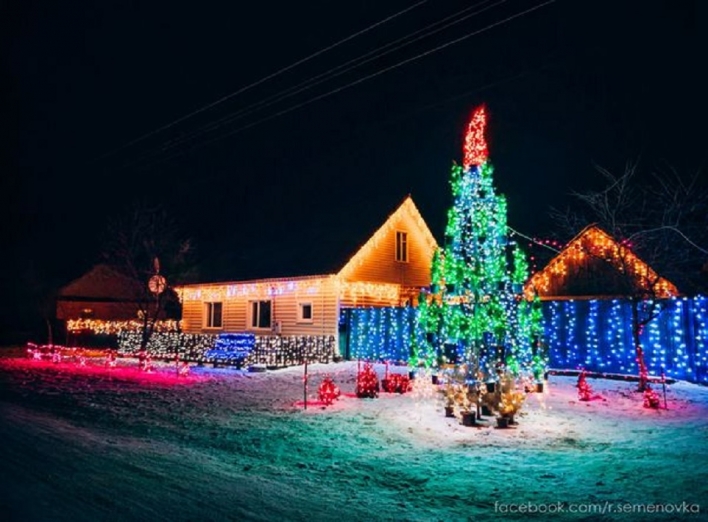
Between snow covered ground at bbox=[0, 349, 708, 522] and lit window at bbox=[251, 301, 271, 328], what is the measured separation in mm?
13324

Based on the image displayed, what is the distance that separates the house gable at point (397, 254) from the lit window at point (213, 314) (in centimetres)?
873

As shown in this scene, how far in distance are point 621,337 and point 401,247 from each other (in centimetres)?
1183

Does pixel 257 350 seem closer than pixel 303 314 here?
Yes

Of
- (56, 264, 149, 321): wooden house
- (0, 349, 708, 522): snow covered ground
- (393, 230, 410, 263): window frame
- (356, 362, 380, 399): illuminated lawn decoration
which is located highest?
(393, 230, 410, 263): window frame

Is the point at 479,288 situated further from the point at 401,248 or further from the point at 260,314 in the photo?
the point at 260,314

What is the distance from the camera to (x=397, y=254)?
25594 mm

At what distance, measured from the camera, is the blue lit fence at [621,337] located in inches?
551

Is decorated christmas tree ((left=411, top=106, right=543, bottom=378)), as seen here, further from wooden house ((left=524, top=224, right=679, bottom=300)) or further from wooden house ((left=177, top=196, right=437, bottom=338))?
wooden house ((left=524, top=224, right=679, bottom=300))

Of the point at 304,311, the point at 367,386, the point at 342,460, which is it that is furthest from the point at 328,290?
the point at 342,460

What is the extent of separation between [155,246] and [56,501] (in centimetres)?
2918

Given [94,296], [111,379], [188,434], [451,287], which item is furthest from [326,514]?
[94,296]

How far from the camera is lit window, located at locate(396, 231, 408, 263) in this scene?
25623 mm

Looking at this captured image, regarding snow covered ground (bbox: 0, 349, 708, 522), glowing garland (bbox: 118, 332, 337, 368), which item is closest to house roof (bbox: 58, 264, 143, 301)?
glowing garland (bbox: 118, 332, 337, 368)

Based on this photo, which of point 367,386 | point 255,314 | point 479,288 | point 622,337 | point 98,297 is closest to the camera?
point 479,288
